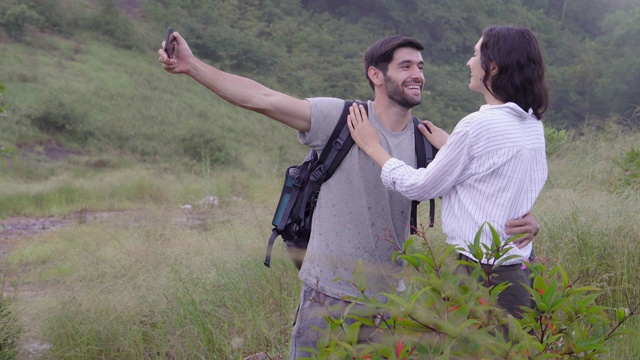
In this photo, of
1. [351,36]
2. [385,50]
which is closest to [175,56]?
[385,50]

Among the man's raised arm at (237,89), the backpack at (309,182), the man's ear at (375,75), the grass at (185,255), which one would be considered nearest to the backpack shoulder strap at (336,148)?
the backpack at (309,182)

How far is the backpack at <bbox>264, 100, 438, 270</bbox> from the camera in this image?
2488mm

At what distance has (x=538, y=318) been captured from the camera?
1.50m

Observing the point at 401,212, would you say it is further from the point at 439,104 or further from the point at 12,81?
the point at 439,104

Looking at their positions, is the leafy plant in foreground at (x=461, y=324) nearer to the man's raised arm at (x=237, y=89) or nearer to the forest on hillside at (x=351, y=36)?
the man's raised arm at (x=237, y=89)

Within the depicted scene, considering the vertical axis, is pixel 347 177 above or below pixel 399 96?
below

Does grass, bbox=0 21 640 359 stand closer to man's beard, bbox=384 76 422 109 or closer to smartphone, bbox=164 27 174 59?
man's beard, bbox=384 76 422 109

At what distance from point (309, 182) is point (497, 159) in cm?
70

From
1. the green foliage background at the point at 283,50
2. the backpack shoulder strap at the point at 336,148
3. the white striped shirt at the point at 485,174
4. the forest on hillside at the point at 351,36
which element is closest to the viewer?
the white striped shirt at the point at 485,174

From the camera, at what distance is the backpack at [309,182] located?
2488 mm

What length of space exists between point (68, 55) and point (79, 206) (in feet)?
56.8

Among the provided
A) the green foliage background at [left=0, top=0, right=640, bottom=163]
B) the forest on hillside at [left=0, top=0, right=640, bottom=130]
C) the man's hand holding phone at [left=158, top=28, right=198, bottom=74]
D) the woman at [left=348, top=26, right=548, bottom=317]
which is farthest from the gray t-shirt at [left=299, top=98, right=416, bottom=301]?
the forest on hillside at [left=0, top=0, right=640, bottom=130]

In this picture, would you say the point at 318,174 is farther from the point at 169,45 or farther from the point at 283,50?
the point at 283,50

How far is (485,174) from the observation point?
6.86 feet
